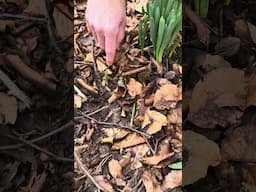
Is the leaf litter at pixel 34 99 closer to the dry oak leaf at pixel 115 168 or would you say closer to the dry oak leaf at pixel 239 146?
the dry oak leaf at pixel 115 168

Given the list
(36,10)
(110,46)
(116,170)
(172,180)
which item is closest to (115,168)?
(116,170)

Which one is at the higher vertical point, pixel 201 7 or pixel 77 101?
pixel 201 7

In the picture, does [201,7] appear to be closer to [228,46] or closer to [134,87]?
[228,46]

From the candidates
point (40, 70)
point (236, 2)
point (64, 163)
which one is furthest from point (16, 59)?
point (236, 2)

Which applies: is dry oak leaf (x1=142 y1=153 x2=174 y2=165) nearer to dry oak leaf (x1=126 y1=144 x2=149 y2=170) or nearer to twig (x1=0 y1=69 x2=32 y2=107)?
dry oak leaf (x1=126 y1=144 x2=149 y2=170)

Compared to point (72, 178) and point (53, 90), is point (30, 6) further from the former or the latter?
point (72, 178)
